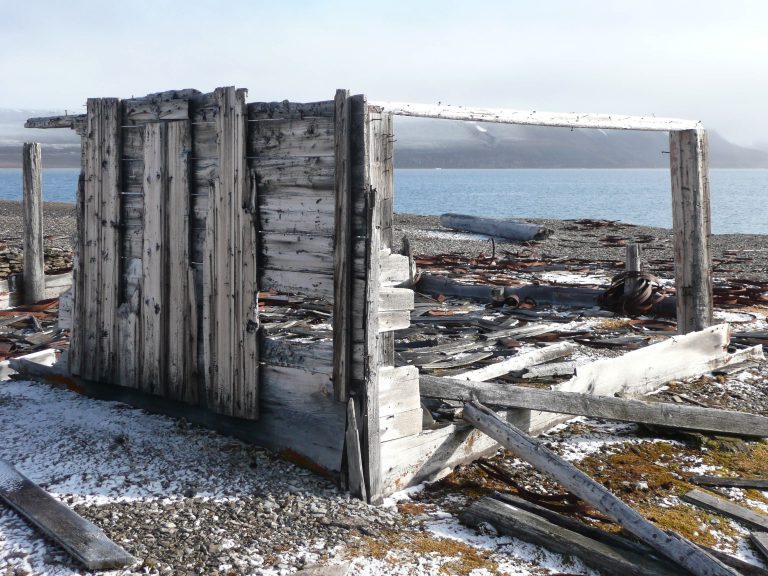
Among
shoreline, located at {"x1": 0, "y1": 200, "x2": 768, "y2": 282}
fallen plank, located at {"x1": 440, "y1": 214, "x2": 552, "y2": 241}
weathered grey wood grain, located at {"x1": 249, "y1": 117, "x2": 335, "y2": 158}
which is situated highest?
weathered grey wood grain, located at {"x1": 249, "y1": 117, "x2": 335, "y2": 158}

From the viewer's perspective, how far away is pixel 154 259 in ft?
22.9

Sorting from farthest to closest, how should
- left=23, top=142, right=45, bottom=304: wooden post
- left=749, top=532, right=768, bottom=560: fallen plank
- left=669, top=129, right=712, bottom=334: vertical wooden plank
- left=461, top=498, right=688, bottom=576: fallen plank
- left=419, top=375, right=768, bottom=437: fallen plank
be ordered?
left=23, top=142, right=45, bottom=304: wooden post → left=669, top=129, right=712, bottom=334: vertical wooden plank → left=419, top=375, right=768, bottom=437: fallen plank → left=749, top=532, right=768, bottom=560: fallen plank → left=461, top=498, right=688, bottom=576: fallen plank

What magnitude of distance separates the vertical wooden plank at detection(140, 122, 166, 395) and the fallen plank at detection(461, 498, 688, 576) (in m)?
3.02

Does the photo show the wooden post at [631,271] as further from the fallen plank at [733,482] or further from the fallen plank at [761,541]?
the fallen plank at [761,541]

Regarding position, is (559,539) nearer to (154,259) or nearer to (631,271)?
(154,259)

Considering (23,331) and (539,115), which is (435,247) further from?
(539,115)

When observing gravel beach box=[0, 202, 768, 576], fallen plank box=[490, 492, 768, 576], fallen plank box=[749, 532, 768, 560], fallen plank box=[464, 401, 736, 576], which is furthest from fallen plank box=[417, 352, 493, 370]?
fallen plank box=[749, 532, 768, 560]

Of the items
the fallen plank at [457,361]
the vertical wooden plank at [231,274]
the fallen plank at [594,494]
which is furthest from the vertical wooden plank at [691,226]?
the vertical wooden plank at [231,274]

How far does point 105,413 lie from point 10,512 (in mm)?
2101

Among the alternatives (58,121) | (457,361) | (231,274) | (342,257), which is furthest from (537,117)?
(58,121)

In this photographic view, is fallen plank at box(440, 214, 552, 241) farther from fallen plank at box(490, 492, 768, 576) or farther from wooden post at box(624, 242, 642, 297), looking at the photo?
fallen plank at box(490, 492, 768, 576)

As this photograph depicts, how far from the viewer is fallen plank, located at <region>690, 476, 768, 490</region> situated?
6.12 metres

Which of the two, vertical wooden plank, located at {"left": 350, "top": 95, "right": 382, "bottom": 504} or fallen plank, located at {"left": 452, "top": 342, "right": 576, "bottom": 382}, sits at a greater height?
vertical wooden plank, located at {"left": 350, "top": 95, "right": 382, "bottom": 504}

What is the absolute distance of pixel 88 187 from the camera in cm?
751
